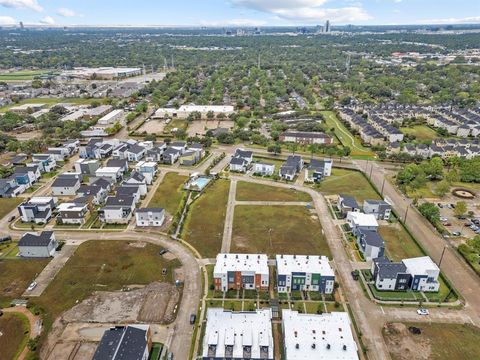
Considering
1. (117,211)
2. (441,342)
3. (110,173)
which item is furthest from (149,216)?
(441,342)

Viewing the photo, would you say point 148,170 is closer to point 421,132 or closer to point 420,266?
point 420,266

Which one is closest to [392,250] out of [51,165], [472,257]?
[472,257]

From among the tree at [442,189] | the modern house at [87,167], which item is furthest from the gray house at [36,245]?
the tree at [442,189]

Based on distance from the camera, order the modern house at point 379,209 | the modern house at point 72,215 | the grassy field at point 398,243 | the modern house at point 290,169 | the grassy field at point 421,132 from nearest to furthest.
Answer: the grassy field at point 398,243, the modern house at point 72,215, the modern house at point 379,209, the modern house at point 290,169, the grassy field at point 421,132

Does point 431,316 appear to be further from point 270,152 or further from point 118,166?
point 118,166

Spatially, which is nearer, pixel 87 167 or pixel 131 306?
pixel 131 306

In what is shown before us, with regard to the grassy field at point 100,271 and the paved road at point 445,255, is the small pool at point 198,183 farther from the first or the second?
the paved road at point 445,255
